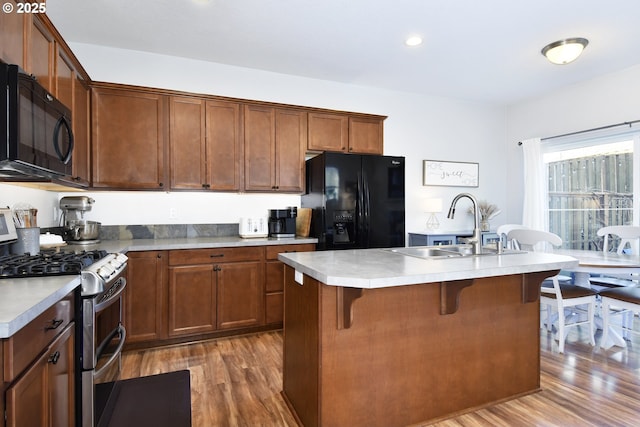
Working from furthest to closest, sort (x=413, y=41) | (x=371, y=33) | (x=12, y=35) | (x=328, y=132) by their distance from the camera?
(x=328, y=132)
(x=413, y=41)
(x=371, y=33)
(x=12, y=35)

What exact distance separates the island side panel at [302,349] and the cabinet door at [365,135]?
7.35 feet

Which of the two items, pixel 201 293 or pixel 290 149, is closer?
pixel 201 293

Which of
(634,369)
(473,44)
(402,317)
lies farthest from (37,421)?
(473,44)

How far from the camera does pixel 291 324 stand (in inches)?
79.9

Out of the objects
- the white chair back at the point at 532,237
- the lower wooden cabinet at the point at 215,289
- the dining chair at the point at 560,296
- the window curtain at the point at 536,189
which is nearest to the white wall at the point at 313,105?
the window curtain at the point at 536,189

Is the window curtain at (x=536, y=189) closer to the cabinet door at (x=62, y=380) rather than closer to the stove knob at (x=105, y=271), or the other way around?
the stove knob at (x=105, y=271)

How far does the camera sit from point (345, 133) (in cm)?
388

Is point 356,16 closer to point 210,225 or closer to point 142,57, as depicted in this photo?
point 142,57

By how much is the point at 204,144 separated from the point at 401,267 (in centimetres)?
240

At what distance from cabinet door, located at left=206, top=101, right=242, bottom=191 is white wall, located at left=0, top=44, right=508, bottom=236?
328mm

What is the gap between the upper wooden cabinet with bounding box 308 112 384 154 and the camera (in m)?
3.75

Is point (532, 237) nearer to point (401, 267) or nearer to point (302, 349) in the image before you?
point (401, 267)

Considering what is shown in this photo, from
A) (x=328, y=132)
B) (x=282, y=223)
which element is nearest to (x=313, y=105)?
(x=328, y=132)

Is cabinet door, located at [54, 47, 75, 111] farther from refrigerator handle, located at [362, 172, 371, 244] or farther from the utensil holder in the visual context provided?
refrigerator handle, located at [362, 172, 371, 244]
